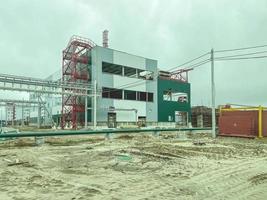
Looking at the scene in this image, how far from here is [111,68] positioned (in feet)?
156

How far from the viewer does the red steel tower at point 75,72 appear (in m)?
43.9

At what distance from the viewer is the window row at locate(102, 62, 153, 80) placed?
46.5 metres

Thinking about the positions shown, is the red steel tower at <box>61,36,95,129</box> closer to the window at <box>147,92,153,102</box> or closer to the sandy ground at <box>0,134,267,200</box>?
the window at <box>147,92,153,102</box>

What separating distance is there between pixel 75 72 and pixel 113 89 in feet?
18.9

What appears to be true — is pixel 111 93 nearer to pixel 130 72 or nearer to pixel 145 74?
pixel 130 72

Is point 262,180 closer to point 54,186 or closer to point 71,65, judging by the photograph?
point 54,186

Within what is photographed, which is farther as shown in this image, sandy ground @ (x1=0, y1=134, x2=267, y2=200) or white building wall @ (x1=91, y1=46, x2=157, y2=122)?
white building wall @ (x1=91, y1=46, x2=157, y2=122)

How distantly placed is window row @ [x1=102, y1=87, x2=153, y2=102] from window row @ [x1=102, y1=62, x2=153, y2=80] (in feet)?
8.82

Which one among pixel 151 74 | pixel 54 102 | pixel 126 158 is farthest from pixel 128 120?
pixel 126 158

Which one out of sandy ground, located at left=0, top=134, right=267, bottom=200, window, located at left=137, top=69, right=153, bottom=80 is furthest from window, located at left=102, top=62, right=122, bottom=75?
sandy ground, located at left=0, top=134, right=267, bottom=200

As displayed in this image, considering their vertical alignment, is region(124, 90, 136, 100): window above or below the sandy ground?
above

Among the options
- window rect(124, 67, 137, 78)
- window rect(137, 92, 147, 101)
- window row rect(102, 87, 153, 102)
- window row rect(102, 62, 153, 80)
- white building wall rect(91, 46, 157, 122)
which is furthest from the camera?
window rect(124, 67, 137, 78)

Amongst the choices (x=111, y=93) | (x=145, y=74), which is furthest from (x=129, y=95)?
(x=145, y=74)

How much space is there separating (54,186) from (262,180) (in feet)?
16.1
